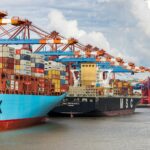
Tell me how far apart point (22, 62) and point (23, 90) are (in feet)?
9.17

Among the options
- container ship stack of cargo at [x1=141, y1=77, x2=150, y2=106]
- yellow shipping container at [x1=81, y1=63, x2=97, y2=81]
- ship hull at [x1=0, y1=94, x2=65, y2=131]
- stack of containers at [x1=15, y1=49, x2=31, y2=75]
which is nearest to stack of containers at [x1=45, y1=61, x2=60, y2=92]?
ship hull at [x1=0, y1=94, x2=65, y2=131]

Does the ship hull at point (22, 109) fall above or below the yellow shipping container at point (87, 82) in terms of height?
below

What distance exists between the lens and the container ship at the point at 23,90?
4006cm

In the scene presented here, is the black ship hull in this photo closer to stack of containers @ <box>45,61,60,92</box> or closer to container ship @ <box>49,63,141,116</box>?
container ship @ <box>49,63,141,116</box>

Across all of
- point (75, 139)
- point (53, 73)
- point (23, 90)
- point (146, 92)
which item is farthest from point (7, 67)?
point (146, 92)

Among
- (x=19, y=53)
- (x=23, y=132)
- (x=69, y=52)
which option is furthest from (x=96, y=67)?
(x=23, y=132)

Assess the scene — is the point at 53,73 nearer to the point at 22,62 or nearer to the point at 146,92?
the point at 22,62

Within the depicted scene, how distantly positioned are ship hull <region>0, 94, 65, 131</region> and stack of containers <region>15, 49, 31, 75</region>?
98.1 inches

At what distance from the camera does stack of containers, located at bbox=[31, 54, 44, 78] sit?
45906mm

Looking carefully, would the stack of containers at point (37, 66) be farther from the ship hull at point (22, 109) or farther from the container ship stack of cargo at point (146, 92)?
the container ship stack of cargo at point (146, 92)

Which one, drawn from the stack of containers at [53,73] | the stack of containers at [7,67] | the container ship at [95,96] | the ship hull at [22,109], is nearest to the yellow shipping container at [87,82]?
the container ship at [95,96]

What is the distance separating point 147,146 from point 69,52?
3362 cm

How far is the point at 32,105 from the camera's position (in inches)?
1750

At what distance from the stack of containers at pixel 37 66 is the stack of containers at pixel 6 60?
418 cm
